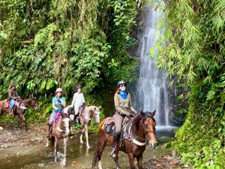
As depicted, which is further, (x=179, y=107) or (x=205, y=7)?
(x=179, y=107)

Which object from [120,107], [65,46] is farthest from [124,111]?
[65,46]

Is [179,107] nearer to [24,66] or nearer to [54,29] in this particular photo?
[54,29]

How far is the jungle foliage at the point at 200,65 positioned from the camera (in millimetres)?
6430

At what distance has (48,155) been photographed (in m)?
8.80

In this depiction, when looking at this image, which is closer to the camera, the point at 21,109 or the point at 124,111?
the point at 124,111

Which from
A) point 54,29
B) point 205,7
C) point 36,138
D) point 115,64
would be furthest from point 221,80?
point 54,29

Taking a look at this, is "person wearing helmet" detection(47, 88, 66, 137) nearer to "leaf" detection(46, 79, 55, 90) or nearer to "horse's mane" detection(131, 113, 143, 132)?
"horse's mane" detection(131, 113, 143, 132)

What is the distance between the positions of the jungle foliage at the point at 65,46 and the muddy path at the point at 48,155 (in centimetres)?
287

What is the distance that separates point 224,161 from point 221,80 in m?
2.32

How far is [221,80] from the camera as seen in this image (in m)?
7.69

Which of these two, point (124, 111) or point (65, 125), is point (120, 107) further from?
point (65, 125)

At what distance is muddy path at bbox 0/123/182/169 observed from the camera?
7750mm

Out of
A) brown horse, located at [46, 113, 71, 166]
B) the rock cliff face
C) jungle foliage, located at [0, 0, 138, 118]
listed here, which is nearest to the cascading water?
the rock cliff face

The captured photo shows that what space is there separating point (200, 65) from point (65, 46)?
7493 mm
